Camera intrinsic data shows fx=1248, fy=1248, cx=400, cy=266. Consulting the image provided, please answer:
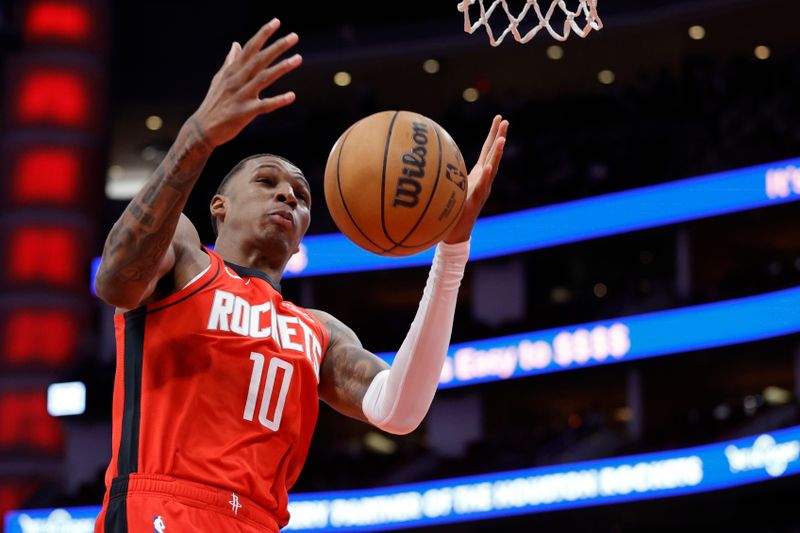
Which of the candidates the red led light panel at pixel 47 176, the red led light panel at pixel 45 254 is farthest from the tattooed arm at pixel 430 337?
the red led light panel at pixel 47 176

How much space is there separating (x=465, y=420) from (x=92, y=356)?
7179 millimetres

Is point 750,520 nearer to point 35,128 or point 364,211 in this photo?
point 35,128

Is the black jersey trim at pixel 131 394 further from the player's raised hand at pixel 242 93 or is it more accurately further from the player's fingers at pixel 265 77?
the player's fingers at pixel 265 77

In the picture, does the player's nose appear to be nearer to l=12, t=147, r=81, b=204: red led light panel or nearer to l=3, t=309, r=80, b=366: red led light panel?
l=3, t=309, r=80, b=366: red led light panel

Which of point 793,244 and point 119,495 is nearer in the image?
point 119,495

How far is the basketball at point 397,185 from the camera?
3.81 meters

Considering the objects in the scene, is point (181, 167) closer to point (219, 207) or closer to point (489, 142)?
point (219, 207)

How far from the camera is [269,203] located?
4.13 m

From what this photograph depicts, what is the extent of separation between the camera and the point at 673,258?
2375 centimetres

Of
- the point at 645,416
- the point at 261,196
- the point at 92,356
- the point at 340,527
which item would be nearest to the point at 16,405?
the point at 92,356

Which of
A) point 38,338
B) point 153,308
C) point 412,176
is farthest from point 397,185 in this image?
point 38,338

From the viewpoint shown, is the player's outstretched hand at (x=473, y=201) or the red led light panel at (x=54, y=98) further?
the red led light panel at (x=54, y=98)

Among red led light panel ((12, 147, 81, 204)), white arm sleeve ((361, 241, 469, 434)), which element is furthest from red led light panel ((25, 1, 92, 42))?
white arm sleeve ((361, 241, 469, 434))

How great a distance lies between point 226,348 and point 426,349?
0.62 meters
